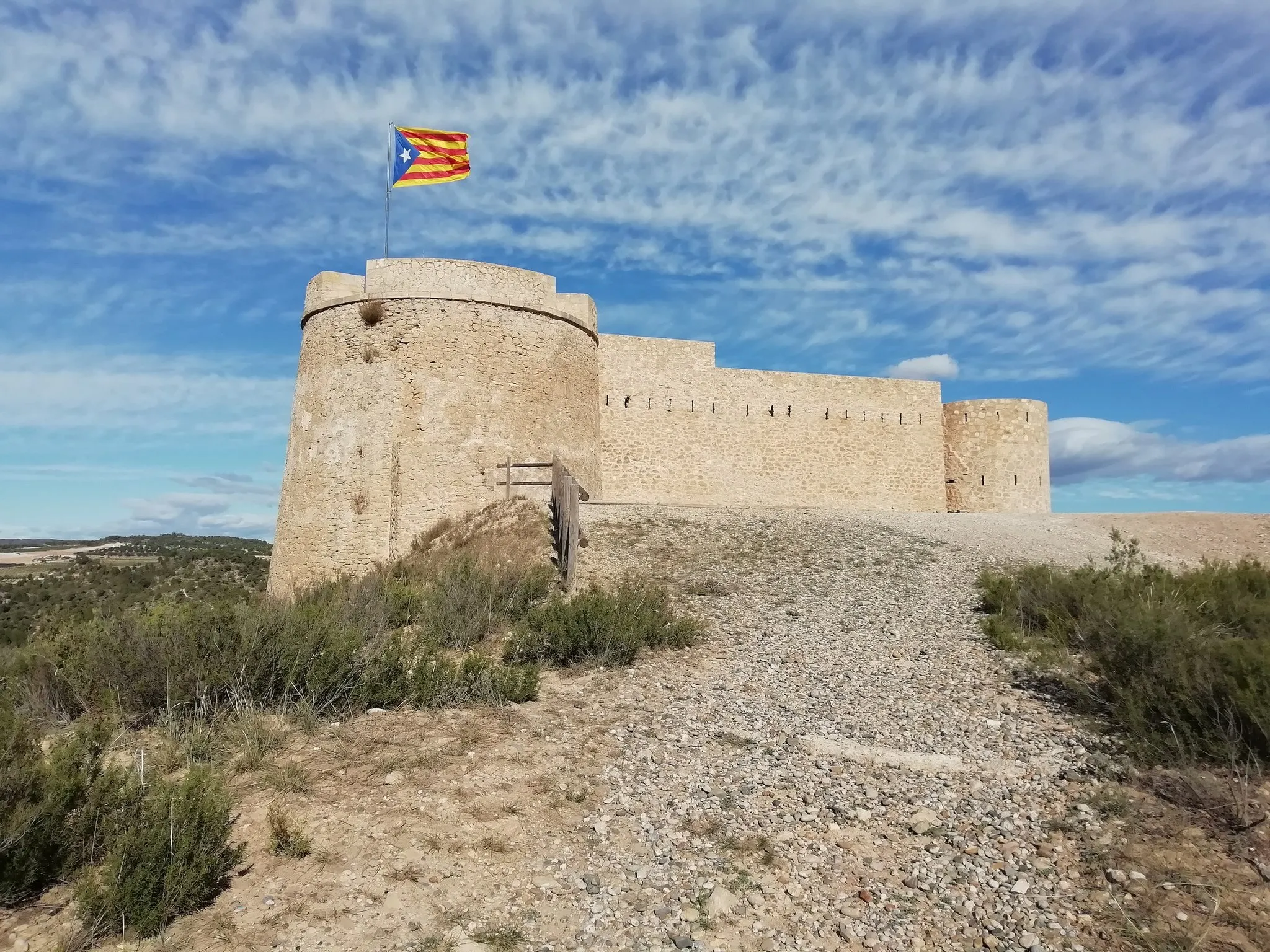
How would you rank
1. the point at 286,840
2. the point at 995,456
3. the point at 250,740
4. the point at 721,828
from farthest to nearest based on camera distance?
1. the point at 995,456
2. the point at 250,740
3. the point at 721,828
4. the point at 286,840

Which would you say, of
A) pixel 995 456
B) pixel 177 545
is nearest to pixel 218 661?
pixel 995 456

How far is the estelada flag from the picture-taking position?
14.8 metres

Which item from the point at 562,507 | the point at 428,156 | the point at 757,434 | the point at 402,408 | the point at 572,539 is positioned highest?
the point at 428,156

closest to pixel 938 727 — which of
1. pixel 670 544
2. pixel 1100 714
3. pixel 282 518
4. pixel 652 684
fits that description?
pixel 1100 714

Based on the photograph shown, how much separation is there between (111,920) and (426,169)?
45.8 ft

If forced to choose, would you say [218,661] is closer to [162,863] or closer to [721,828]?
[162,863]

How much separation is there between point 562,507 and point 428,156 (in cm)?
773

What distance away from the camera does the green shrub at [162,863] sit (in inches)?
127

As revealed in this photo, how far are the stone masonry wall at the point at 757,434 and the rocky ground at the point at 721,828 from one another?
13.4 meters

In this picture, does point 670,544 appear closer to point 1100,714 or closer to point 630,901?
point 1100,714

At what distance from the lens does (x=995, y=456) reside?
78.0ft

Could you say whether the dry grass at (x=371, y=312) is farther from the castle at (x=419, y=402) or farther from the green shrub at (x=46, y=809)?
the green shrub at (x=46, y=809)

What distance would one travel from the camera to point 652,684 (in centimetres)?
677

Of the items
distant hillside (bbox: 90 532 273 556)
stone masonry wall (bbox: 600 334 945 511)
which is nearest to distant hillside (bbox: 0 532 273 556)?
distant hillside (bbox: 90 532 273 556)
